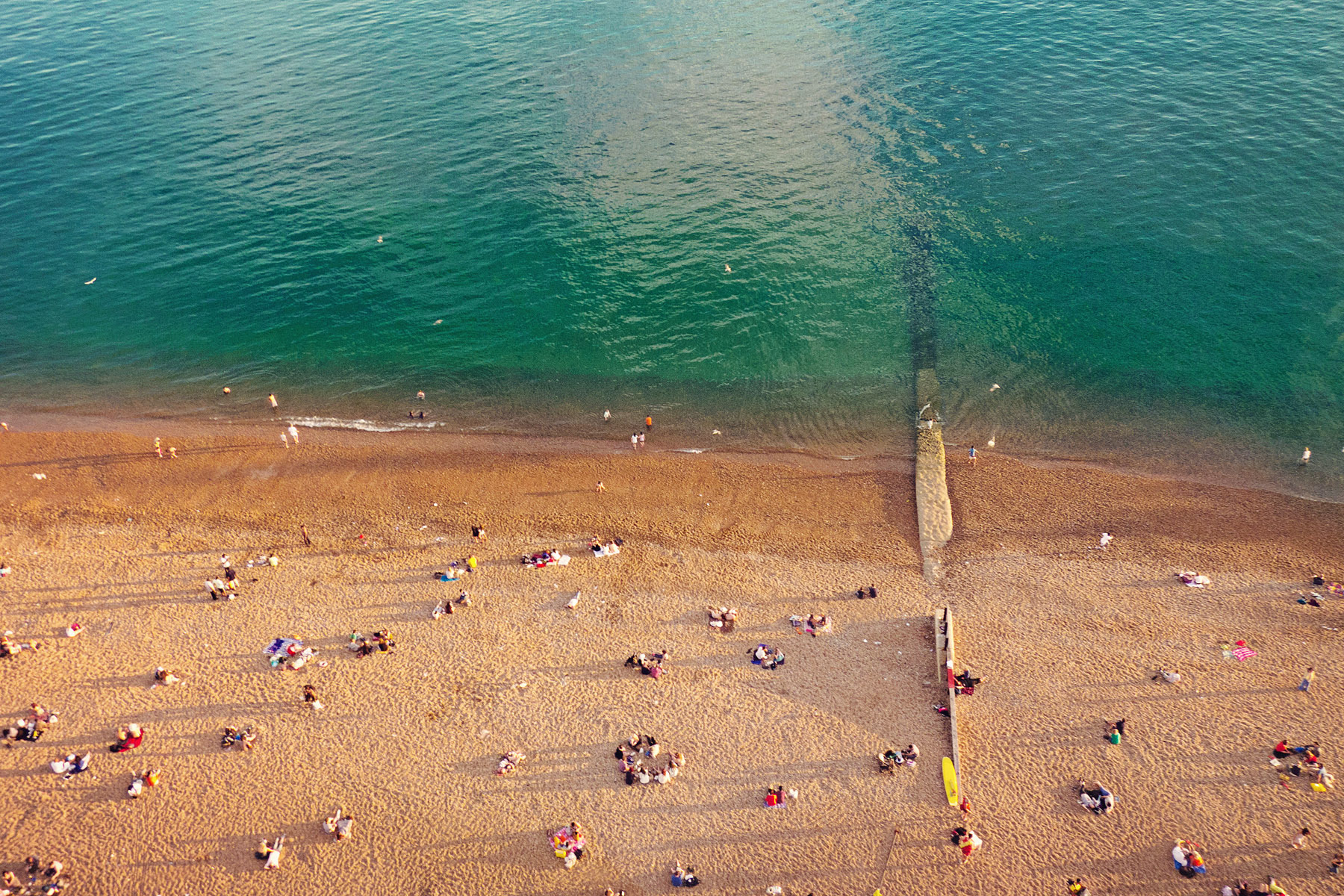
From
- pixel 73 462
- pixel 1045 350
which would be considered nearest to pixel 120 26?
pixel 73 462

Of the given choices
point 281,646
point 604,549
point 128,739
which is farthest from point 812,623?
point 128,739

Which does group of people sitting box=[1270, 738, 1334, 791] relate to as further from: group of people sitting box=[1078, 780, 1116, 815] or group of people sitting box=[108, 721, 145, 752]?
group of people sitting box=[108, 721, 145, 752]

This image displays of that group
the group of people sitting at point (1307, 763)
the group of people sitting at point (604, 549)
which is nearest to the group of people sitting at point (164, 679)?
the group of people sitting at point (604, 549)

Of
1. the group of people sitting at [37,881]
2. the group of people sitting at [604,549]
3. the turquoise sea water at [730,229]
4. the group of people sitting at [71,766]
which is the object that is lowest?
the group of people sitting at [37,881]

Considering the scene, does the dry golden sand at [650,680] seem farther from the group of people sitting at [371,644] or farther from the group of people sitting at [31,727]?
the group of people sitting at [371,644]

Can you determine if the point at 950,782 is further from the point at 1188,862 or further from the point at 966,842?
the point at 1188,862

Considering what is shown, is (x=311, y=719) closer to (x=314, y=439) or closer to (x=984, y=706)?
(x=314, y=439)

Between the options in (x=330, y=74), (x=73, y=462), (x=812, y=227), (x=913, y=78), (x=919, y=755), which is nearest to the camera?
(x=919, y=755)
